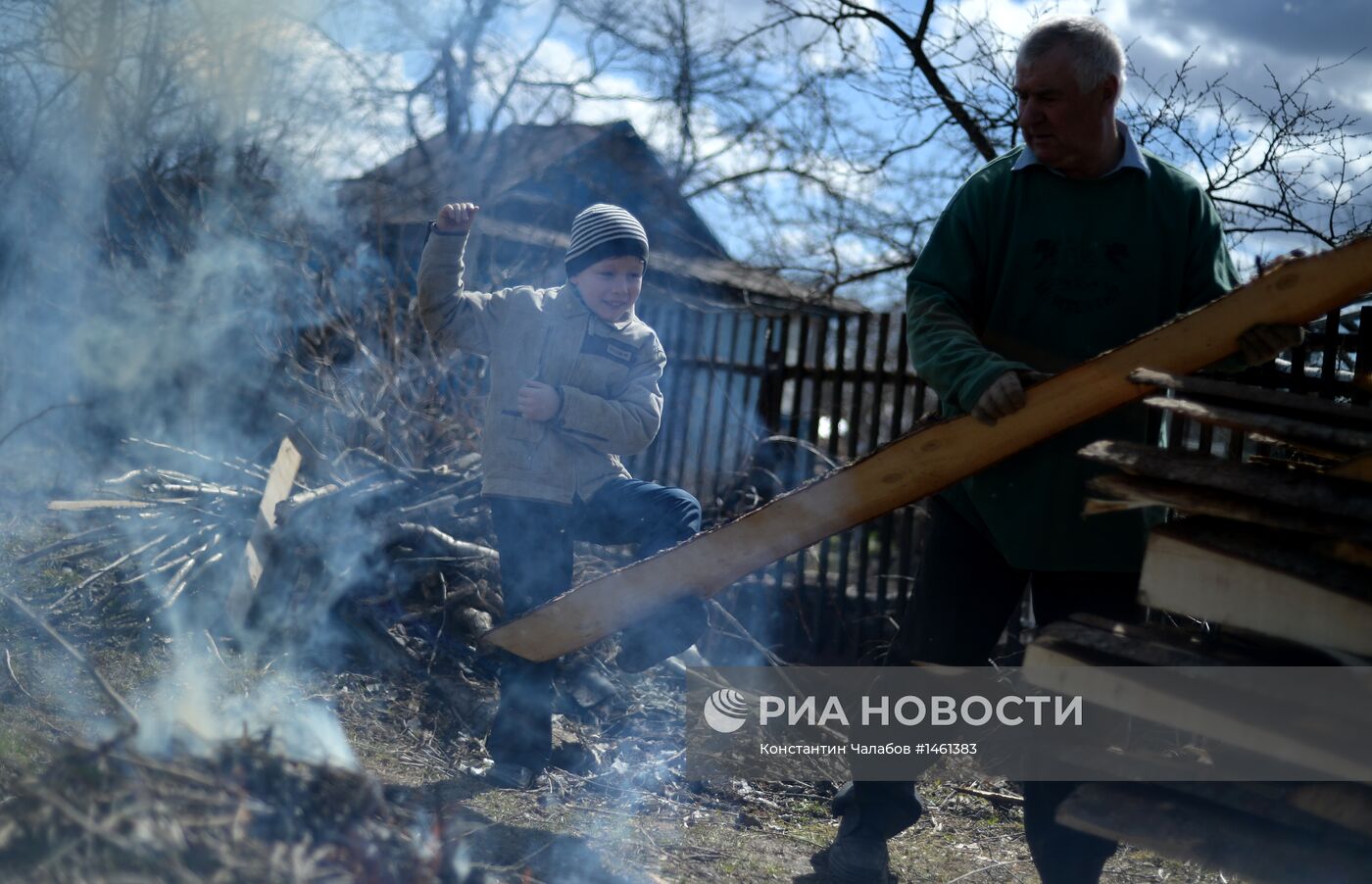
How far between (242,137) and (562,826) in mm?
7274

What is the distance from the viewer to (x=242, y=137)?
867cm

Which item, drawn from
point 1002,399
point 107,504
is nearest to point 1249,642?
point 1002,399

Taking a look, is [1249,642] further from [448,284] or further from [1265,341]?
[448,284]

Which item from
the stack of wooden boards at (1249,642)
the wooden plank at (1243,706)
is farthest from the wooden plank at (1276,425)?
the wooden plank at (1243,706)

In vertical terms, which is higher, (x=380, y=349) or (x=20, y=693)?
(x=380, y=349)

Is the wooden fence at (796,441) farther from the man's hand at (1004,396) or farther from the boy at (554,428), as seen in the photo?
the man's hand at (1004,396)

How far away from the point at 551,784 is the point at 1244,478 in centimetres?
249

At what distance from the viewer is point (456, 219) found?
3.42 meters

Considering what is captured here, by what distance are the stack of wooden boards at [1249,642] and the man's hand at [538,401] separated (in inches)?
72.0

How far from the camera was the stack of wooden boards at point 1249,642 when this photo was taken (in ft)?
5.83

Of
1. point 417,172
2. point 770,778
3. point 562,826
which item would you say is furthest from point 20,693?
point 417,172

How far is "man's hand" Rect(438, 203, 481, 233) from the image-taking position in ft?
11.2

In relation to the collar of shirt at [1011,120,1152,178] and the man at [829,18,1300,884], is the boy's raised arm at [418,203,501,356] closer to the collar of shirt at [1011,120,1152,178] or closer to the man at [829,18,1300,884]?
the man at [829,18,1300,884]

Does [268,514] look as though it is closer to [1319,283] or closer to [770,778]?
[770,778]
